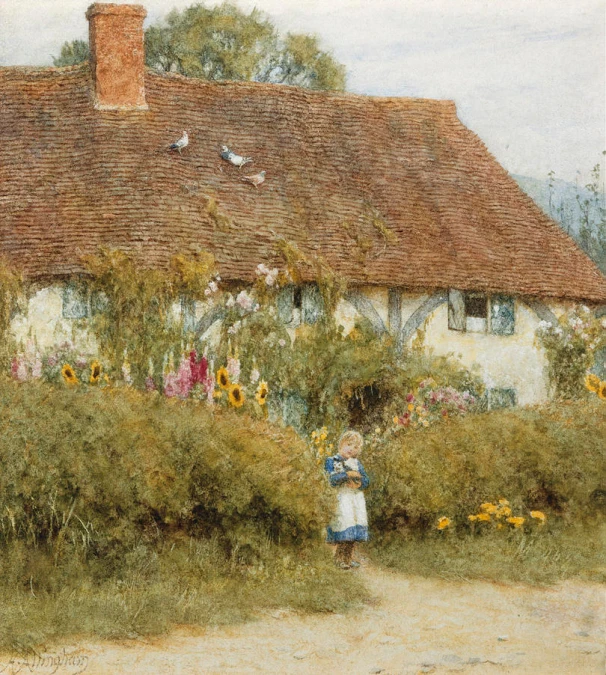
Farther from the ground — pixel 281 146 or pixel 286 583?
pixel 281 146

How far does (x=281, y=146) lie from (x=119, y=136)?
8.51 ft

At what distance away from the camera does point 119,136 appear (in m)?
15.8

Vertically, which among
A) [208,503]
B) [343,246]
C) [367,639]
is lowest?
[367,639]

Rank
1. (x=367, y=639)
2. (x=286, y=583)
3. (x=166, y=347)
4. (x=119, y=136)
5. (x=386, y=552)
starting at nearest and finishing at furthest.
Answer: (x=367, y=639)
(x=286, y=583)
(x=386, y=552)
(x=166, y=347)
(x=119, y=136)

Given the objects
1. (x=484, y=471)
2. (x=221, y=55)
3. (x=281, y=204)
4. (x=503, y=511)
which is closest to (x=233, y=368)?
(x=484, y=471)

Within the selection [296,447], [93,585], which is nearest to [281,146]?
[296,447]

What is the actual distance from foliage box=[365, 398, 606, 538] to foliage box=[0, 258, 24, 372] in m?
4.84

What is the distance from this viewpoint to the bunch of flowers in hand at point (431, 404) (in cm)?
1138

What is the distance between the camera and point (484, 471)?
884 centimetres

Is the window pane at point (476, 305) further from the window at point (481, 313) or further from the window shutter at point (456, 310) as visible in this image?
the window shutter at point (456, 310)

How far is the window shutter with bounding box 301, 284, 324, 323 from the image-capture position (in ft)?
49.1

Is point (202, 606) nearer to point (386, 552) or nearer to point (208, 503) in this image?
point (208, 503)

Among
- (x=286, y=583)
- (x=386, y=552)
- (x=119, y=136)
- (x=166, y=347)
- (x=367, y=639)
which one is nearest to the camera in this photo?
(x=367, y=639)

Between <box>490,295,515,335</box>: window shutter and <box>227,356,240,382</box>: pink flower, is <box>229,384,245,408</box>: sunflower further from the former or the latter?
<box>490,295,515,335</box>: window shutter
